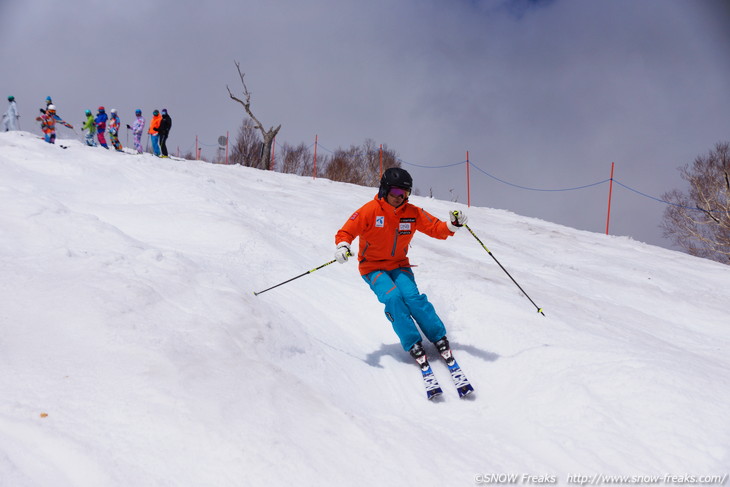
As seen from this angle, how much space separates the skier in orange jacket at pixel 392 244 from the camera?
3.58 m

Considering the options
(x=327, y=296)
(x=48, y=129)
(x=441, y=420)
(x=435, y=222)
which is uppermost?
(x=48, y=129)

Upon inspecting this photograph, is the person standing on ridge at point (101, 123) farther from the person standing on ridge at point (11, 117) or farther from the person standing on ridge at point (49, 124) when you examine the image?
the person standing on ridge at point (11, 117)

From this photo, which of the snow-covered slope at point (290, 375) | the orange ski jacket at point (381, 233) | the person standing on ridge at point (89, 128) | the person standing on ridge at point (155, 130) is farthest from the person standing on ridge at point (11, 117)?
the orange ski jacket at point (381, 233)

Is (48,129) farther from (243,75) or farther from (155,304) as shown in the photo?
(243,75)

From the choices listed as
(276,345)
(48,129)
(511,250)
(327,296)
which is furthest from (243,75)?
(276,345)

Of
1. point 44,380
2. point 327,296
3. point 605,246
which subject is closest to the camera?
point 44,380

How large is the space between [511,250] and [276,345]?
701 centimetres

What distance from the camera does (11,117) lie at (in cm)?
1378

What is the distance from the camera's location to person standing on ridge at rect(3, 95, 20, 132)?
13.8 meters

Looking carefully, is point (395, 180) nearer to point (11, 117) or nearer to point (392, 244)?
point (392, 244)

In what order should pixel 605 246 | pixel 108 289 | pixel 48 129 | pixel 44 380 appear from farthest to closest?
pixel 48 129 < pixel 605 246 < pixel 108 289 < pixel 44 380

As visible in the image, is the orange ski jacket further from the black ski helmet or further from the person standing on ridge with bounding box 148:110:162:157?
the person standing on ridge with bounding box 148:110:162:157

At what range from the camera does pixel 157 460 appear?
1.70m

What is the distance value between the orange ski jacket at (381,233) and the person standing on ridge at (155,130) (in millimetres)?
12473
